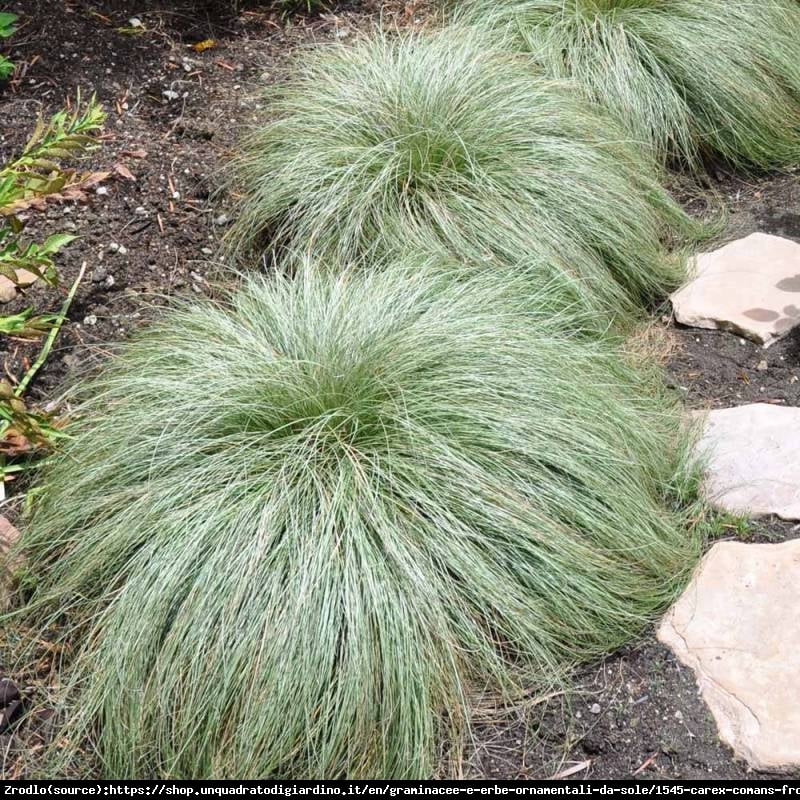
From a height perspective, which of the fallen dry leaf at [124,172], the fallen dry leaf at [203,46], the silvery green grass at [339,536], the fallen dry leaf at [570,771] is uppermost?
the fallen dry leaf at [203,46]

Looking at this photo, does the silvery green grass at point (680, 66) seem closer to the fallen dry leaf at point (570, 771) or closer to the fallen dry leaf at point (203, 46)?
the fallen dry leaf at point (203, 46)

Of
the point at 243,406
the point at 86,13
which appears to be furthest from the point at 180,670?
the point at 86,13

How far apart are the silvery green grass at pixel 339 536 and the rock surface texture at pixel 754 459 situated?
128 millimetres

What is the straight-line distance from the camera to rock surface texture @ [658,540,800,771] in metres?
2.17

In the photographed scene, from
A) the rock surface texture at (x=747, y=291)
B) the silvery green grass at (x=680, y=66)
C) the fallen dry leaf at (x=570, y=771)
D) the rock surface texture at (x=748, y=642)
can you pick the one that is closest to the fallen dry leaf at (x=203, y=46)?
the silvery green grass at (x=680, y=66)

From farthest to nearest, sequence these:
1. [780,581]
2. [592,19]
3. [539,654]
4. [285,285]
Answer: [592,19], [285,285], [780,581], [539,654]

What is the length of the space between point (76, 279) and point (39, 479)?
36.6 inches

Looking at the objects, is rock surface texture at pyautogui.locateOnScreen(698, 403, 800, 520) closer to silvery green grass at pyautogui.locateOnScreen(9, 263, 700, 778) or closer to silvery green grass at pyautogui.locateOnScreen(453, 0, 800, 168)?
silvery green grass at pyautogui.locateOnScreen(9, 263, 700, 778)

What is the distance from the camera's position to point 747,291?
360 cm

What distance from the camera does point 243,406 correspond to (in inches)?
101

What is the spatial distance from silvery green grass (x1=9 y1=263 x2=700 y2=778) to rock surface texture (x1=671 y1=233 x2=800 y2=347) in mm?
747

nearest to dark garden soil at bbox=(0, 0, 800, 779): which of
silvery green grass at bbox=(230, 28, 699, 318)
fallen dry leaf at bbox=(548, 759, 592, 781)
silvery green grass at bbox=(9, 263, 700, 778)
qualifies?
fallen dry leaf at bbox=(548, 759, 592, 781)

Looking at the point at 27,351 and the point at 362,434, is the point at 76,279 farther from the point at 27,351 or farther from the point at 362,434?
the point at 362,434

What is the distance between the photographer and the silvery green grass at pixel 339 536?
84.2 inches
